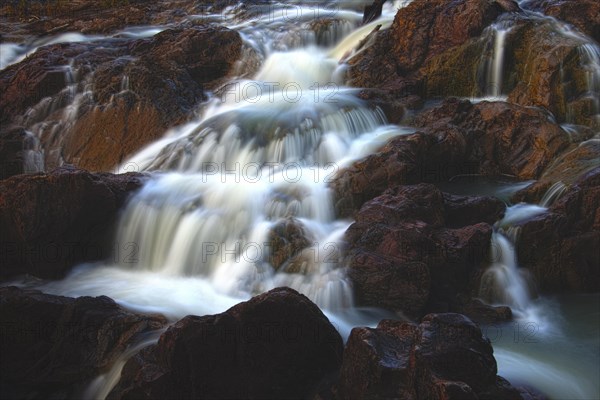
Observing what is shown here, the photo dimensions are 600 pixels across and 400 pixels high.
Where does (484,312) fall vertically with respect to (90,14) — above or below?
below

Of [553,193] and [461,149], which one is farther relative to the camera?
[461,149]

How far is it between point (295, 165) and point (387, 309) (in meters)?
3.52

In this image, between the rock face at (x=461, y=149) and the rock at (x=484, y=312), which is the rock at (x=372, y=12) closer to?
the rock face at (x=461, y=149)

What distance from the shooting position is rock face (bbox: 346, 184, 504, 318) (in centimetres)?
699

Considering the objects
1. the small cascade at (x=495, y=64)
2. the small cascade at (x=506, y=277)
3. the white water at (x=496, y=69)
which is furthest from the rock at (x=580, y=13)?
the small cascade at (x=506, y=277)

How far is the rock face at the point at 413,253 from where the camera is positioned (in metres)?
6.99

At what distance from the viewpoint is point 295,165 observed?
989 centimetres

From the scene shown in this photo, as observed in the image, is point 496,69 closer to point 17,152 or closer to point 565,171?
point 565,171

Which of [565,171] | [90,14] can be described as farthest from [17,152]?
[565,171]

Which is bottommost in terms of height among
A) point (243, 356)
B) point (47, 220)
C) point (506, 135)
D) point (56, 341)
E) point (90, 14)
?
point (56, 341)

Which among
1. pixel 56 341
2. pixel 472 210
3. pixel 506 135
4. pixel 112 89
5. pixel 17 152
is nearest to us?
pixel 56 341

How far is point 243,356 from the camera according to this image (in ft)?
17.8

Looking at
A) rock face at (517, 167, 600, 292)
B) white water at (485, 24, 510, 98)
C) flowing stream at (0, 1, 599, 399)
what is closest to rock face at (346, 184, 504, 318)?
flowing stream at (0, 1, 599, 399)

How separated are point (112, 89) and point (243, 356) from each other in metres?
8.37
